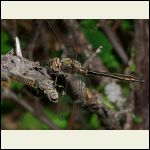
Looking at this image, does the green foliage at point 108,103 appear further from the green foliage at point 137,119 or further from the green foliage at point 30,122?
the green foliage at point 30,122

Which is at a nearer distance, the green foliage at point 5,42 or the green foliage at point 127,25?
the green foliage at point 5,42

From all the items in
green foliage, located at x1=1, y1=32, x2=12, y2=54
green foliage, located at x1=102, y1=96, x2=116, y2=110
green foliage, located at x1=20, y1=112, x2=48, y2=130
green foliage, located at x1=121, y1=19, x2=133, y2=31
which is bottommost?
green foliage, located at x1=20, y1=112, x2=48, y2=130

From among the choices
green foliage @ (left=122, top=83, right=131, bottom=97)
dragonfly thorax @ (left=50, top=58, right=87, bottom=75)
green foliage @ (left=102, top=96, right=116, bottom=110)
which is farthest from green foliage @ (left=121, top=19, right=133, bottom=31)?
dragonfly thorax @ (left=50, top=58, right=87, bottom=75)

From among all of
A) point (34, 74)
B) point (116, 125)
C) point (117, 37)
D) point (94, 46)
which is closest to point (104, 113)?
point (116, 125)

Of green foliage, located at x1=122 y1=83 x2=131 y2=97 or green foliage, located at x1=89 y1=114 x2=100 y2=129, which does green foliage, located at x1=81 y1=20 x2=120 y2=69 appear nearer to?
green foliage, located at x1=122 y1=83 x2=131 y2=97

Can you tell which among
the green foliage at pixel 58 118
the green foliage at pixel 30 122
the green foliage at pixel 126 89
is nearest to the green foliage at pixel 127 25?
the green foliage at pixel 126 89

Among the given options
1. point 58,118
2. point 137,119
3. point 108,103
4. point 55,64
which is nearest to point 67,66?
point 55,64

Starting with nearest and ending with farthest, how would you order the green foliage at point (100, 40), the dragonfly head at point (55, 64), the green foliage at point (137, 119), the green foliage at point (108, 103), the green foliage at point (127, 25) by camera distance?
the dragonfly head at point (55, 64) → the green foliage at point (108, 103) → the green foliage at point (137, 119) → the green foliage at point (100, 40) → the green foliage at point (127, 25)

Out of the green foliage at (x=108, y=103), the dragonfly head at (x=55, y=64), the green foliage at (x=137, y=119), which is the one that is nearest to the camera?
the dragonfly head at (x=55, y=64)

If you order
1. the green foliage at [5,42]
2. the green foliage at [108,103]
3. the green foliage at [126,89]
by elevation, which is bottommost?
the green foliage at [108,103]
